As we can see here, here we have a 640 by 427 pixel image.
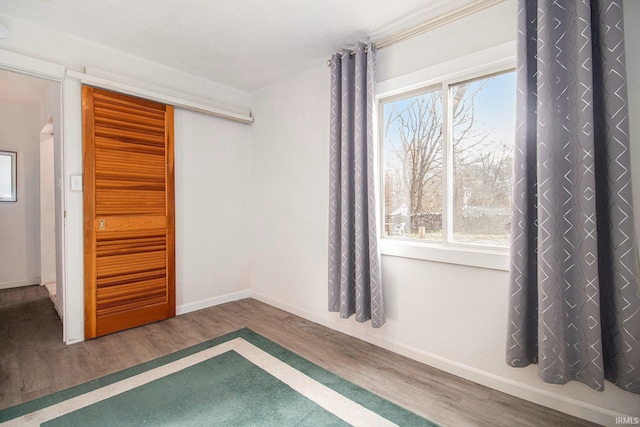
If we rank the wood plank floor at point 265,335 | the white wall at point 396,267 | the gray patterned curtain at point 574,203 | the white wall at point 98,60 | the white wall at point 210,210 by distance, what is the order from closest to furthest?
1. the gray patterned curtain at point 574,203
2. the wood plank floor at point 265,335
3. the white wall at point 396,267
4. the white wall at point 98,60
5. the white wall at point 210,210

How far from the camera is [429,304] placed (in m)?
2.23

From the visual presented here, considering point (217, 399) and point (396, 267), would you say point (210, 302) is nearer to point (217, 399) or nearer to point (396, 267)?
point (217, 399)

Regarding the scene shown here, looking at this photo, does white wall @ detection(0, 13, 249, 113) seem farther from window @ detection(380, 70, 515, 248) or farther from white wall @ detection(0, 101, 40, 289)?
white wall @ detection(0, 101, 40, 289)

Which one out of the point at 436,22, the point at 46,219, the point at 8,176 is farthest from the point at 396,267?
the point at 8,176

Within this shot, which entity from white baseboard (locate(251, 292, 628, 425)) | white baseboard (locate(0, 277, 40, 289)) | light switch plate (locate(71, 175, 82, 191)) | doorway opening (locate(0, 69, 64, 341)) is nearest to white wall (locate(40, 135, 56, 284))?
doorway opening (locate(0, 69, 64, 341))

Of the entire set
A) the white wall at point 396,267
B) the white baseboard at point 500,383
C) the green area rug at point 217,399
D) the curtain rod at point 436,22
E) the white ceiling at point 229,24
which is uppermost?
the white ceiling at point 229,24

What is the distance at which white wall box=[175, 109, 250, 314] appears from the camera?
3.21 m

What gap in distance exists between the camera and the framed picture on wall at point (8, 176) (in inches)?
160

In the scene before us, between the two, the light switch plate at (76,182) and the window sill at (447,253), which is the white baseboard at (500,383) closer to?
the window sill at (447,253)

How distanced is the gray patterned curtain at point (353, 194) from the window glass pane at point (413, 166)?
0.26m

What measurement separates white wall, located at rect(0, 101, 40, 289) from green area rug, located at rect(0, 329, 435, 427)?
3400 millimetres

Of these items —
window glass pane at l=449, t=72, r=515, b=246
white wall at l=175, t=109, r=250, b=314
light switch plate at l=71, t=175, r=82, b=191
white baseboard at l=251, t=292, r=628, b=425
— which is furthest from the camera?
white wall at l=175, t=109, r=250, b=314

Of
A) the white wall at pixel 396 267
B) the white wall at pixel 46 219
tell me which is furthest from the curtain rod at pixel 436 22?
the white wall at pixel 46 219

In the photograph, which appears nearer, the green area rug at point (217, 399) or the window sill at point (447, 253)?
the green area rug at point (217, 399)
